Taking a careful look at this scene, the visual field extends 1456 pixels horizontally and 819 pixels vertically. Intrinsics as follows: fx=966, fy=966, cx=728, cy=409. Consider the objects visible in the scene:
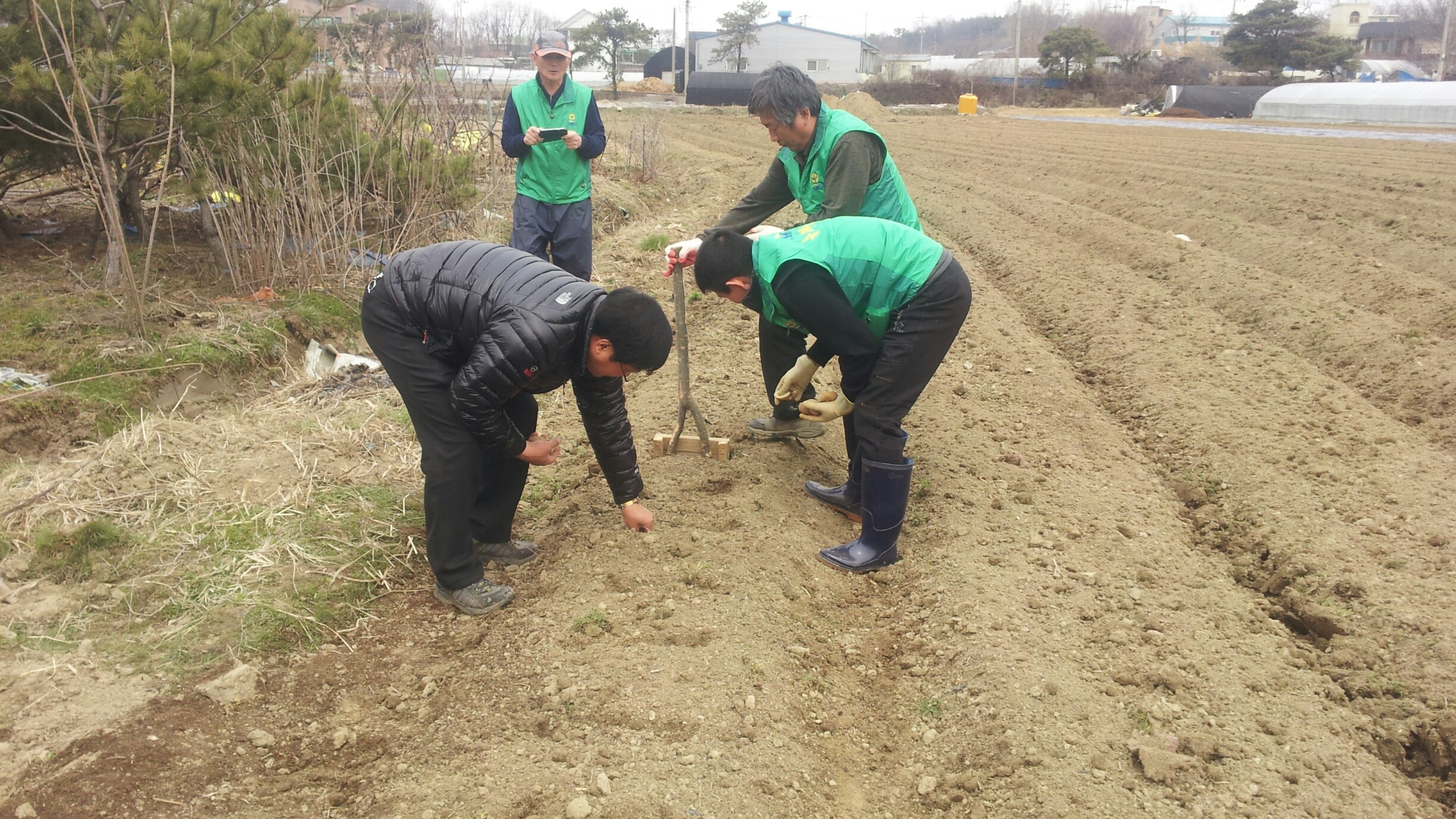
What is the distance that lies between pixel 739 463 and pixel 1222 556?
1.96 meters

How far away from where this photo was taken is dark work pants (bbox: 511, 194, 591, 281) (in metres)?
5.35

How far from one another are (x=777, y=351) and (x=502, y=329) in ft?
5.99

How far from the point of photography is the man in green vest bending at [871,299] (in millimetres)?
3188

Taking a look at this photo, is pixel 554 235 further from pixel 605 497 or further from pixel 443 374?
pixel 443 374

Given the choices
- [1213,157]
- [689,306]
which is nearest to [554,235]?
[689,306]

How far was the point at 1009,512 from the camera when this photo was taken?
3.89m

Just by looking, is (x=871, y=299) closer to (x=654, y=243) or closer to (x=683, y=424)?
(x=683, y=424)

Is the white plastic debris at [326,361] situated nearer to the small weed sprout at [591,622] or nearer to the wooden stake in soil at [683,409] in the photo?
the wooden stake in soil at [683,409]

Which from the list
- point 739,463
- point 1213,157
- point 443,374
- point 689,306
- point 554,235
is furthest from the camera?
point 1213,157

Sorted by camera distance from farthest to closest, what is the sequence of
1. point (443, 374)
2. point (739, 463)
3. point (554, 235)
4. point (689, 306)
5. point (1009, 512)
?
point (689, 306) < point (554, 235) < point (739, 463) < point (1009, 512) < point (443, 374)

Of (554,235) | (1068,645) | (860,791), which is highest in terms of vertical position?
(554,235)

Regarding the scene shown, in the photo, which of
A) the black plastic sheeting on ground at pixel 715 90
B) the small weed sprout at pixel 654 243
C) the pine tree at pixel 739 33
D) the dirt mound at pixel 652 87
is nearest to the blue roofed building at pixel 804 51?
the pine tree at pixel 739 33

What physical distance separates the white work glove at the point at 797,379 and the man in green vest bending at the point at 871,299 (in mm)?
378

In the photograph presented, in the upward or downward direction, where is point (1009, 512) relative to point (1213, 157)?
downward
